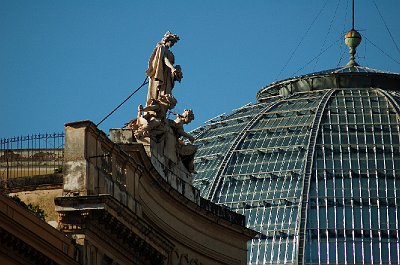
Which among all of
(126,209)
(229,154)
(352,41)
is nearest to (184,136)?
(126,209)

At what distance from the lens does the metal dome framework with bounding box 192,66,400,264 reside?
126m

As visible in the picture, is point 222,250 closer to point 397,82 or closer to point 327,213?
point 327,213

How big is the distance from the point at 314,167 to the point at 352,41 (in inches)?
520

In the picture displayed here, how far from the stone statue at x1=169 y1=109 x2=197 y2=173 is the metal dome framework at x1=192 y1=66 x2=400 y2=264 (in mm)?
64041

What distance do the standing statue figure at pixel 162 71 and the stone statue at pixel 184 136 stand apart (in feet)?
2.81

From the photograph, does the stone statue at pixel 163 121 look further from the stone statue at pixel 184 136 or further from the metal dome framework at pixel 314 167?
the metal dome framework at pixel 314 167

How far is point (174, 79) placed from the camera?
5753 centimetres

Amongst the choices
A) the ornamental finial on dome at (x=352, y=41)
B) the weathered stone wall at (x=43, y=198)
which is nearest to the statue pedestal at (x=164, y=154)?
the weathered stone wall at (x=43, y=198)

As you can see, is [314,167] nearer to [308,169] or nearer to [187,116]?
[308,169]

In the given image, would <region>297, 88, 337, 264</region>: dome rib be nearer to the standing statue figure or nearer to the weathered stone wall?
the standing statue figure

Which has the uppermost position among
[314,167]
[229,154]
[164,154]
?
[229,154]

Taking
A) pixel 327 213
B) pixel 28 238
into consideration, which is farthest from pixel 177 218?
pixel 327 213

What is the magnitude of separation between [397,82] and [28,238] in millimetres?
97371

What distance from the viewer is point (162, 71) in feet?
188
